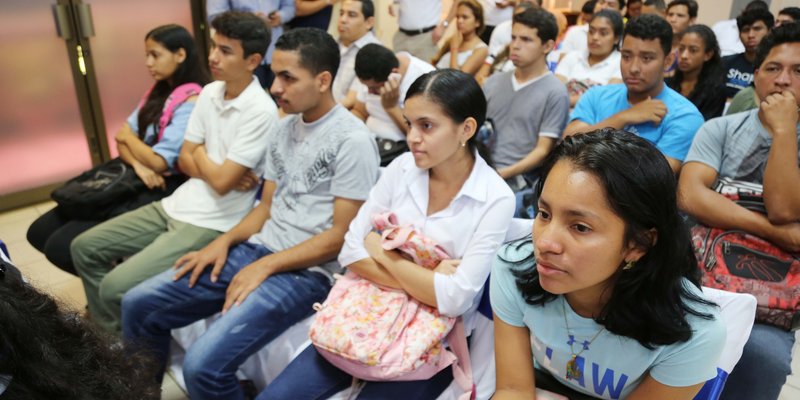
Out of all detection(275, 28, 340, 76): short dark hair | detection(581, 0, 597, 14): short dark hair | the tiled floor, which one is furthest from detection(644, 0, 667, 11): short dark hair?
detection(275, 28, 340, 76): short dark hair

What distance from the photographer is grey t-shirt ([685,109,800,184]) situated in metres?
1.67

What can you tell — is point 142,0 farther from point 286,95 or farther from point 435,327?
point 435,327

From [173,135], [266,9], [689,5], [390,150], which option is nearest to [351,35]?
[266,9]

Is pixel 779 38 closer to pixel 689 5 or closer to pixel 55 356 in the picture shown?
pixel 55 356

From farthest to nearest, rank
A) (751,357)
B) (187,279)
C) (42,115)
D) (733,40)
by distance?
(733,40) → (42,115) → (187,279) → (751,357)

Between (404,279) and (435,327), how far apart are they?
150 millimetres

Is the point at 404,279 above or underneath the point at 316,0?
underneath

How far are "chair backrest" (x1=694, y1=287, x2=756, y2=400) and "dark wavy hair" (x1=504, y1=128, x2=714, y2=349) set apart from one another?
0.40ft

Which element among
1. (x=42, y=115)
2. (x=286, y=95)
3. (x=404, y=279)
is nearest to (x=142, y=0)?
(x=42, y=115)

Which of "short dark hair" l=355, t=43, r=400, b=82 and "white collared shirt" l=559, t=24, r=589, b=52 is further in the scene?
"white collared shirt" l=559, t=24, r=589, b=52

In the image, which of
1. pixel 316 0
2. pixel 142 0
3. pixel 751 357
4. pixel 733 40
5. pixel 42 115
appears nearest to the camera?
pixel 751 357

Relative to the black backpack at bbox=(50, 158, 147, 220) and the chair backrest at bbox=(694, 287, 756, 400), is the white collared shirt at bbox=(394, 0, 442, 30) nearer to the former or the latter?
the black backpack at bbox=(50, 158, 147, 220)

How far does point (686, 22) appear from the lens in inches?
169

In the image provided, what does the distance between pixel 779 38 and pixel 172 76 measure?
237 centimetres
